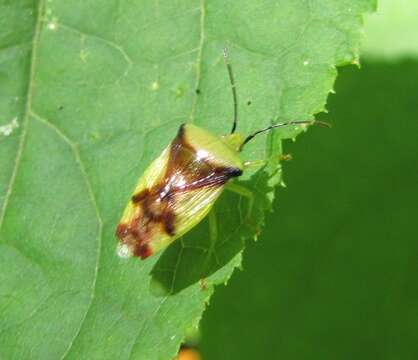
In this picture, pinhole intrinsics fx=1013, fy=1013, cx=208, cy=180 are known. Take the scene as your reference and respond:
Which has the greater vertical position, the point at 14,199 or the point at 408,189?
the point at 14,199

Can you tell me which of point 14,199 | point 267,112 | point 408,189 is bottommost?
point 408,189

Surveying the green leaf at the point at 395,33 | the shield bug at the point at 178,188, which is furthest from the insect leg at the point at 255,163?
the green leaf at the point at 395,33

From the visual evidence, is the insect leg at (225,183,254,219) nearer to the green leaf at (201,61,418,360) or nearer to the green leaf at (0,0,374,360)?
the green leaf at (0,0,374,360)

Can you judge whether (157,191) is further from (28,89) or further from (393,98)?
(393,98)

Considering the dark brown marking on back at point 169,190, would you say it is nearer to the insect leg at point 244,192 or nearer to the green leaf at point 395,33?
the insect leg at point 244,192

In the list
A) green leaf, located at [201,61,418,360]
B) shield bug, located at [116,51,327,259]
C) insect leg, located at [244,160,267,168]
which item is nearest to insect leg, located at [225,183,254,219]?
shield bug, located at [116,51,327,259]

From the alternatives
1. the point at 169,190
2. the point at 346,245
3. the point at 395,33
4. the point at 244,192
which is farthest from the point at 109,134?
the point at 395,33

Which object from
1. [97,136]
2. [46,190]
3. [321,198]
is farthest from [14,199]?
[321,198]
